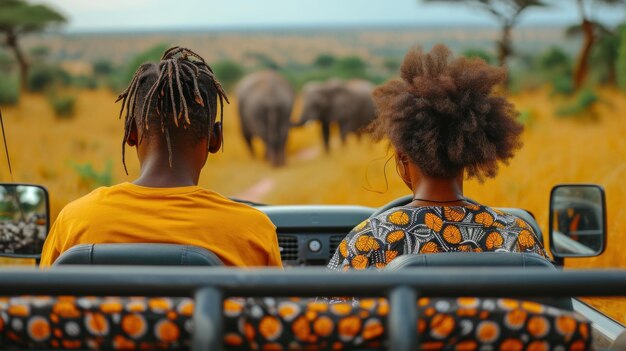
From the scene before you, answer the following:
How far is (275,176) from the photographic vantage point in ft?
56.9

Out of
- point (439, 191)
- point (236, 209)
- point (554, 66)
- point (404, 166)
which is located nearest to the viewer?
point (236, 209)

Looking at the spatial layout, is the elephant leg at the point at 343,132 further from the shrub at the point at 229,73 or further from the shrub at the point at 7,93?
the shrub at the point at 229,73

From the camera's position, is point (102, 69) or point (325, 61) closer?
point (102, 69)

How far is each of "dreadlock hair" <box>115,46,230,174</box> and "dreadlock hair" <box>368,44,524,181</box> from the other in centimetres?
56

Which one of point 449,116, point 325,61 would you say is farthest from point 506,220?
point 325,61

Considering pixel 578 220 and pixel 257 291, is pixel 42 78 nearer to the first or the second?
pixel 578 220

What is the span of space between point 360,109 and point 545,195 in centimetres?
1570

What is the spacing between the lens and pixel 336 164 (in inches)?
583

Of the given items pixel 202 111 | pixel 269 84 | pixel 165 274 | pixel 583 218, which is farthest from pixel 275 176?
pixel 165 274

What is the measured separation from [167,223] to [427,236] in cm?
70

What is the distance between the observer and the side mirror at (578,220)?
348cm

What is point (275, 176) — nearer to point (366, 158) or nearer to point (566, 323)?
point (366, 158)

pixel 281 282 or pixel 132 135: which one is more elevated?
pixel 132 135

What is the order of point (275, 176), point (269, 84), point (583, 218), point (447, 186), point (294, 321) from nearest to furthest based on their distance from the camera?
point (294, 321) < point (447, 186) < point (583, 218) < point (275, 176) < point (269, 84)
